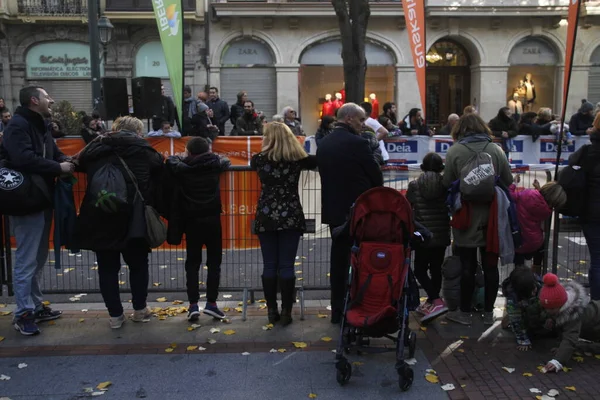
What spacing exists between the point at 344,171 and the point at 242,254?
214 cm

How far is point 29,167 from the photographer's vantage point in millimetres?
5348

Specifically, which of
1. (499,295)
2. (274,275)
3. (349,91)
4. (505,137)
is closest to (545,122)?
(505,137)

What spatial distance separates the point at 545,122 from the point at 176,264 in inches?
394

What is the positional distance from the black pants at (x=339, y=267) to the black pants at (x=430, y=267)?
0.71 meters

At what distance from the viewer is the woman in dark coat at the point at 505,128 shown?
43.0 ft

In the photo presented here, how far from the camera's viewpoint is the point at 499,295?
6781mm

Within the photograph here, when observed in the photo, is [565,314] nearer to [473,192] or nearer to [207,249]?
[473,192]

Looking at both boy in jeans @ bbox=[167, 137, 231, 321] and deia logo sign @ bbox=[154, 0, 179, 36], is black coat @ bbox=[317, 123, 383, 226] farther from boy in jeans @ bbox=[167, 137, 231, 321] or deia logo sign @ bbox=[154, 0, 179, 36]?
deia logo sign @ bbox=[154, 0, 179, 36]

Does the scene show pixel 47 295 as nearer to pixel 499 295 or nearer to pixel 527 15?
pixel 499 295

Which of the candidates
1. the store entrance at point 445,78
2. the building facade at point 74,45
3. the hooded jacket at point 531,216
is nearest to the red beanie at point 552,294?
the hooded jacket at point 531,216

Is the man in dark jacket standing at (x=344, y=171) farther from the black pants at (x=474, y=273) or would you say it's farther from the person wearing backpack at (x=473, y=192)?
the black pants at (x=474, y=273)

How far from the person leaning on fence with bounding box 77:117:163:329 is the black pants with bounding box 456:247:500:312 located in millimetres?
2842

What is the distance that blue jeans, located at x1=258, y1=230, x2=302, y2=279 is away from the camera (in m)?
5.68

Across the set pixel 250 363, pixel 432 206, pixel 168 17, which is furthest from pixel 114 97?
pixel 250 363
